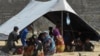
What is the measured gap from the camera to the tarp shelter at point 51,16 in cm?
1571

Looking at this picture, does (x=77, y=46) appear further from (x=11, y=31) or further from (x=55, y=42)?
(x=11, y=31)

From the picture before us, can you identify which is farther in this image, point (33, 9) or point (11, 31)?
point (33, 9)

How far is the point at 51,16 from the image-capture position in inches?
691

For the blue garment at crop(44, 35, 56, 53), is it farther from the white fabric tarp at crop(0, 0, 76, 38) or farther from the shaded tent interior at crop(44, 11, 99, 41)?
the shaded tent interior at crop(44, 11, 99, 41)

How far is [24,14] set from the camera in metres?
17.0

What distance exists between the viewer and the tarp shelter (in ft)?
51.5

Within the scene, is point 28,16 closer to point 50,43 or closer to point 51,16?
point 51,16

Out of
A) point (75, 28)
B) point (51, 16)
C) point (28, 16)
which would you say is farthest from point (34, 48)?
point (51, 16)

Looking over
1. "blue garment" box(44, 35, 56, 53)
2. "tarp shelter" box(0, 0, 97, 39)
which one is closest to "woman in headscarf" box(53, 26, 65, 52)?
"blue garment" box(44, 35, 56, 53)

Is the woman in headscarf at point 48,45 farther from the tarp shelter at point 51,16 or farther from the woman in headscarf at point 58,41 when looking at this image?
the tarp shelter at point 51,16

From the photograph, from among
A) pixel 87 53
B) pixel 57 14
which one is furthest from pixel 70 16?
pixel 87 53

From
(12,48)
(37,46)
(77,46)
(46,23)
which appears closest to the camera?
(37,46)

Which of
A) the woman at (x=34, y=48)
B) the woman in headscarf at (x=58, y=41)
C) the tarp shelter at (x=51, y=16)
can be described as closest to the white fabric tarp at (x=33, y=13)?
the tarp shelter at (x=51, y=16)

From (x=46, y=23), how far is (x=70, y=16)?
286 inches
